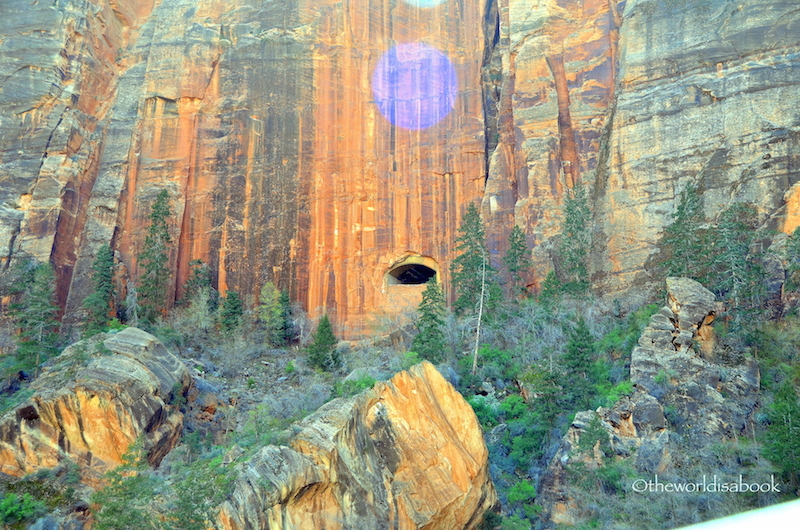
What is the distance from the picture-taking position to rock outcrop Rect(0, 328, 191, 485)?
84.0 feet

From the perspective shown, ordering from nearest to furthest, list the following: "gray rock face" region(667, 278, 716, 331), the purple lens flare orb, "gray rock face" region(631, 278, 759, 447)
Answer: "gray rock face" region(631, 278, 759, 447), "gray rock face" region(667, 278, 716, 331), the purple lens flare orb

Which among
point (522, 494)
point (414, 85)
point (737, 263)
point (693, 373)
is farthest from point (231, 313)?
point (737, 263)

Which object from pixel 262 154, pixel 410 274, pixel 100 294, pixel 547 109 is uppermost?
pixel 547 109

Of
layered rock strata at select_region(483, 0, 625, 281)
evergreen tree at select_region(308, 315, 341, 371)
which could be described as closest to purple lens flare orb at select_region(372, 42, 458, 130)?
layered rock strata at select_region(483, 0, 625, 281)

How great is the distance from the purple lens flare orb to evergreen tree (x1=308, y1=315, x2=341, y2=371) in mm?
15552

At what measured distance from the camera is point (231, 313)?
1574 inches

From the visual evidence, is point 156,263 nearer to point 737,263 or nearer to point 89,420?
point 89,420

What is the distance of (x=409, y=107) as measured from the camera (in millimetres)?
46312

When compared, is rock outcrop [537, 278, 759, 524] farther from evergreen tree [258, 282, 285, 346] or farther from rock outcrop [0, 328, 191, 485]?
evergreen tree [258, 282, 285, 346]

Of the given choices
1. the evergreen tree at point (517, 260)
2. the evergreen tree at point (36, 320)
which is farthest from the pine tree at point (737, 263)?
the evergreen tree at point (36, 320)

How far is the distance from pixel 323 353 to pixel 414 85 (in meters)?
19.3

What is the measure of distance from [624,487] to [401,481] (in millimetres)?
6931

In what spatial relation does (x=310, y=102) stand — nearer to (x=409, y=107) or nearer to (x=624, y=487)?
(x=409, y=107)

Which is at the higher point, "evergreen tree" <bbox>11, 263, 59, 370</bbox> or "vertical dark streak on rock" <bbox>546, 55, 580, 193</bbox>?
"vertical dark streak on rock" <bbox>546, 55, 580, 193</bbox>
